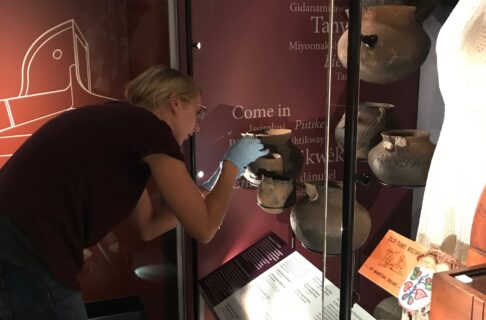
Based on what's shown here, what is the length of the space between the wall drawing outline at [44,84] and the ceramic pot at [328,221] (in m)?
1.11

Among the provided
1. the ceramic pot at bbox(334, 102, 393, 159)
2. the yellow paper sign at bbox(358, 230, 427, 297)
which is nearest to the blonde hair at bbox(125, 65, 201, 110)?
the ceramic pot at bbox(334, 102, 393, 159)

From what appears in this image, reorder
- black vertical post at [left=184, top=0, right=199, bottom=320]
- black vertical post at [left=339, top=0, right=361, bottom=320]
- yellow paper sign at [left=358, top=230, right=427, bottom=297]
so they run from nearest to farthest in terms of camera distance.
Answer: black vertical post at [left=339, top=0, right=361, bottom=320], yellow paper sign at [left=358, top=230, right=427, bottom=297], black vertical post at [left=184, top=0, right=199, bottom=320]

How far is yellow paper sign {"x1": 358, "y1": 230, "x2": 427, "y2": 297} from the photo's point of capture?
1.19 metres

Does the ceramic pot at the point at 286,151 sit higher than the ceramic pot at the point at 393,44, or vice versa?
the ceramic pot at the point at 393,44

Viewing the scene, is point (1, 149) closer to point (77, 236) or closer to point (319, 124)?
point (77, 236)

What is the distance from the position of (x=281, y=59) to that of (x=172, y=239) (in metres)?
0.91

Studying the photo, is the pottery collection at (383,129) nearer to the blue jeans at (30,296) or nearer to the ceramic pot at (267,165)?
the ceramic pot at (267,165)

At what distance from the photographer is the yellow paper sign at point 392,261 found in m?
1.19

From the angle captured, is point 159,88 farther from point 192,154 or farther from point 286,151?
point 192,154

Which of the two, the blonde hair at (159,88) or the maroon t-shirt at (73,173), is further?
the blonde hair at (159,88)

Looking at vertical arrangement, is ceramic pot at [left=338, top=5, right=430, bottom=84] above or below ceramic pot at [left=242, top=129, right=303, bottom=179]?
above

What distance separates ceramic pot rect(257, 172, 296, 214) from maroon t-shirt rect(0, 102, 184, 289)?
19.0 inches

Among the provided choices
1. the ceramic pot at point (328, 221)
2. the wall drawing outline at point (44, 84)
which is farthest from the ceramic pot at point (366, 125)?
the wall drawing outline at point (44, 84)

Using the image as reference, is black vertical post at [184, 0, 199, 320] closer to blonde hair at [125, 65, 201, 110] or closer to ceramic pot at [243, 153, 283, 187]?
ceramic pot at [243, 153, 283, 187]
